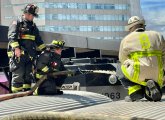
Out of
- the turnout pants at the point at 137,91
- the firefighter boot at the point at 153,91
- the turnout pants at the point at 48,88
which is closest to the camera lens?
the firefighter boot at the point at 153,91

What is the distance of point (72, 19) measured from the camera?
94438 millimetres

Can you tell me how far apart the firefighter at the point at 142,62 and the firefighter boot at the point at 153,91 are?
0.05 feet

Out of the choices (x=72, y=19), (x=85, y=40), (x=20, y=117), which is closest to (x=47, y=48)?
(x=20, y=117)

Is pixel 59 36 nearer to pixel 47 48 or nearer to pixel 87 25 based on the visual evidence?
pixel 47 48

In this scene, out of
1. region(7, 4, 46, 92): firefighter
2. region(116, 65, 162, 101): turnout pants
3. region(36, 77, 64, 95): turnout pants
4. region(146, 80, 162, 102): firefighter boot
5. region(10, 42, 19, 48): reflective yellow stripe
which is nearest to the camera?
region(146, 80, 162, 102): firefighter boot

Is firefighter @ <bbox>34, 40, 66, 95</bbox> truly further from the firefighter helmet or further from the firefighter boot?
the firefighter boot

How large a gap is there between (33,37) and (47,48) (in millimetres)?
309

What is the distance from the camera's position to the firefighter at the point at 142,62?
4.75 m

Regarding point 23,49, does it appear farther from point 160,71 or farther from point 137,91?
point 160,71

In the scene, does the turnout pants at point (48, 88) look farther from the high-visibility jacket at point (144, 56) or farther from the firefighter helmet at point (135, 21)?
the firefighter helmet at point (135, 21)

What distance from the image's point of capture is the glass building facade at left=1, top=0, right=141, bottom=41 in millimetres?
92625

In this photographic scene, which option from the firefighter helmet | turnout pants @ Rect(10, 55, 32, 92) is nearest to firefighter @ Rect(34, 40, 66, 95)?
turnout pants @ Rect(10, 55, 32, 92)

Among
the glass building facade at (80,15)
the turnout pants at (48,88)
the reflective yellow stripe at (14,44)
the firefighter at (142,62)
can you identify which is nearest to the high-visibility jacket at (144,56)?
the firefighter at (142,62)

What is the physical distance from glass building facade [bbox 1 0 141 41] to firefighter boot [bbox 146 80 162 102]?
86.3 metres
